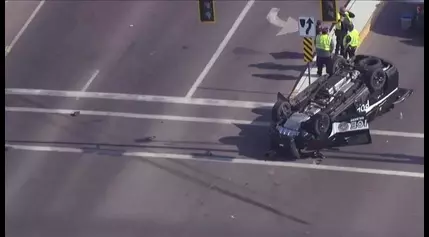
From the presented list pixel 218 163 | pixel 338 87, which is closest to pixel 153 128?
pixel 218 163

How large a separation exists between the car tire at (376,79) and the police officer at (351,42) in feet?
6.97

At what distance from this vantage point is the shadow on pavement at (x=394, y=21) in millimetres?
34469

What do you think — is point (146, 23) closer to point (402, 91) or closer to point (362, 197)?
point (402, 91)

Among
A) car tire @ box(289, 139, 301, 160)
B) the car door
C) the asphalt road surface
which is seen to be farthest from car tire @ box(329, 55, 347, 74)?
car tire @ box(289, 139, 301, 160)

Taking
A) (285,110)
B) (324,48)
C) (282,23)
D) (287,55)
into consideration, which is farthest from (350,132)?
(282,23)

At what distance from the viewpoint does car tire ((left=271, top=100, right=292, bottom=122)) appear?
2872cm

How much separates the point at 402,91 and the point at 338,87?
2.37 m

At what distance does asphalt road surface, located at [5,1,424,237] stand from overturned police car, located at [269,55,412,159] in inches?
15.6

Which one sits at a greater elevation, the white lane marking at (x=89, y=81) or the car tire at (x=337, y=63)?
the car tire at (x=337, y=63)

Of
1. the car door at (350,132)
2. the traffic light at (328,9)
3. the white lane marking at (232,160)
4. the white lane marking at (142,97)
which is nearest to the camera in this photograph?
the white lane marking at (232,160)

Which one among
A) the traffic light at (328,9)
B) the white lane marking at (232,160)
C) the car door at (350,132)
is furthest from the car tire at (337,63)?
the white lane marking at (232,160)

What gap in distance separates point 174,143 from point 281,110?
2807 millimetres

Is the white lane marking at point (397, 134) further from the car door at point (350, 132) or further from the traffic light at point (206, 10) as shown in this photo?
the traffic light at point (206, 10)

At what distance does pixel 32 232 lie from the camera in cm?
2520
